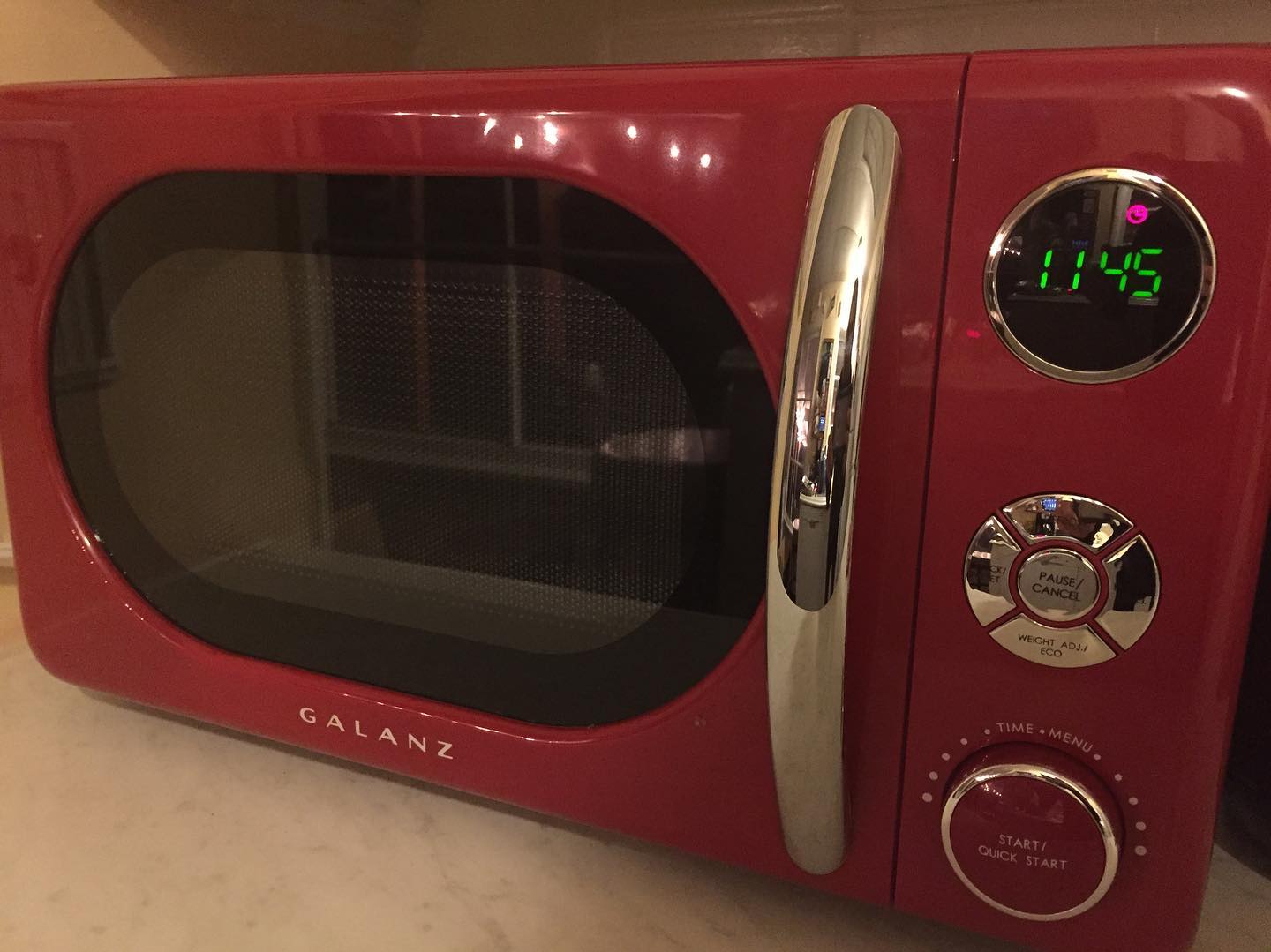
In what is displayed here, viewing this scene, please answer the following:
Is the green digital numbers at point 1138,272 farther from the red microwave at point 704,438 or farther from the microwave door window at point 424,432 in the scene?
the microwave door window at point 424,432

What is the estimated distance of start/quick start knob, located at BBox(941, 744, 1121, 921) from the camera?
35 centimetres

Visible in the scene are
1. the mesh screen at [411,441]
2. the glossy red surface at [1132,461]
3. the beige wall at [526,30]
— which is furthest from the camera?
the beige wall at [526,30]

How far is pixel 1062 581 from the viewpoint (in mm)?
334

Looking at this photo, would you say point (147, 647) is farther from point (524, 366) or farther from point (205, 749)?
point (524, 366)

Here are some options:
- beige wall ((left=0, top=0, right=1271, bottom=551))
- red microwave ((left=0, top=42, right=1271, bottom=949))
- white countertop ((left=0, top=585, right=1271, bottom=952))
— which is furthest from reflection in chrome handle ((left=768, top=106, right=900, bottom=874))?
beige wall ((left=0, top=0, right=1271, bottom=551))

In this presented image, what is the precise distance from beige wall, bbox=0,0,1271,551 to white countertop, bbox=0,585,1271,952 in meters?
0.35

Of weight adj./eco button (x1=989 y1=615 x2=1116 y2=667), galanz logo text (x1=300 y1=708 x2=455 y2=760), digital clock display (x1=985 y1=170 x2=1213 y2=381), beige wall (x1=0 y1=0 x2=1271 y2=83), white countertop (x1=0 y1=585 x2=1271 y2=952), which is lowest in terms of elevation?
white countertop (x1=0 y1=585 x2=1271 y2=952)

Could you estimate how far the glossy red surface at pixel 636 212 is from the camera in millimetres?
347

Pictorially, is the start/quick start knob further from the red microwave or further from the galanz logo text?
the galanz logo text

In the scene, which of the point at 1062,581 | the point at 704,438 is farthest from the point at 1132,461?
the point at 704,438

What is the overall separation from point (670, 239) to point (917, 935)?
330mm

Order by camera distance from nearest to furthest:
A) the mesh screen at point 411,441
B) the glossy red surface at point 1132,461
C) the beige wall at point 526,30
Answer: the glossy red surface at point 1132,461 < the mesh screen at point 411,441 < the beige wall at point 526,30

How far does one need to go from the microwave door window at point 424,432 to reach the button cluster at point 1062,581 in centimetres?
9

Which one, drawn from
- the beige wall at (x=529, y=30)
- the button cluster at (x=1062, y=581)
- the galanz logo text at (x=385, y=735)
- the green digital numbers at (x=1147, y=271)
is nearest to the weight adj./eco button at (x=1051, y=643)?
the button cluster at (x=1062, y=581)
